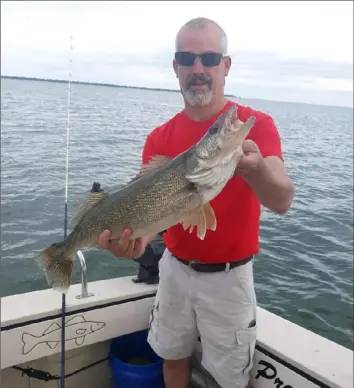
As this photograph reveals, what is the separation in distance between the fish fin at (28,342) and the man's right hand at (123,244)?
37.0 inches

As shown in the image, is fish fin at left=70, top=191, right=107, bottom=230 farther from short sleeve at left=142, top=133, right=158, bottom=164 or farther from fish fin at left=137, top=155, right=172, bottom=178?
short sleeve at left=142, top=133, right=158, bottom=164

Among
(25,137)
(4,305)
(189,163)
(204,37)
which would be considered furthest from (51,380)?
(25,137)

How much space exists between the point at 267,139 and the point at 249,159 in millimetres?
524

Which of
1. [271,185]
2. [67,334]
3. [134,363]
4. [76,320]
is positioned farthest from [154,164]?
[134,363]

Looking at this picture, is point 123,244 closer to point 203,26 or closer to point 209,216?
point 209,216

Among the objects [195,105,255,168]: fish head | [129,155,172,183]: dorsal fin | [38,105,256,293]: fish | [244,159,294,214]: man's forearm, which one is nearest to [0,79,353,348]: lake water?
[38,105,256,293]: fish

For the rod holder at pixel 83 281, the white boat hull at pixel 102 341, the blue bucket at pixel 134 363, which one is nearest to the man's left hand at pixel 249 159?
the white boat hull at pixel 102 341

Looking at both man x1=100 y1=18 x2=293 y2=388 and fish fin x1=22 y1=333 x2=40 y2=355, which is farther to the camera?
fish fin x1=22 y1=333 x2=40 y2=355

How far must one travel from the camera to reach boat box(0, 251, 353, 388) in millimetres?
3191

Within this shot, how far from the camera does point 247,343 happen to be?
3275 mm

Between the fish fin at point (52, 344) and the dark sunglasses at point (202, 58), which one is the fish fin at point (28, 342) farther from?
the dark sunglasses at point (202, 58)

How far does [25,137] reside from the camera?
22.4 meters

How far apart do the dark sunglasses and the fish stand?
0.60 metres

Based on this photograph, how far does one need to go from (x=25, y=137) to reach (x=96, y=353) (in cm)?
2004
